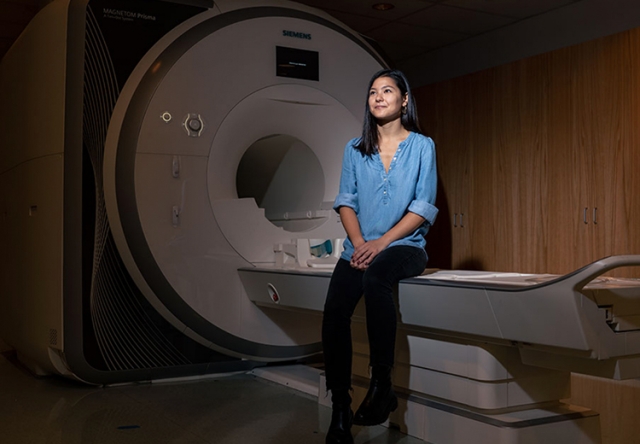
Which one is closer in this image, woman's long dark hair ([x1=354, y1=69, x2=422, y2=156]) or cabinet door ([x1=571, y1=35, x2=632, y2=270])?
woman's long dark hair ([x1=354, y1=69, x2=422, y2=156])

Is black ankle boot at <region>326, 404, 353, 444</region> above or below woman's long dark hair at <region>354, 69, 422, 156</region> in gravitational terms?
below

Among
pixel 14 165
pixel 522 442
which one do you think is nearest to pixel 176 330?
pixel 14 165

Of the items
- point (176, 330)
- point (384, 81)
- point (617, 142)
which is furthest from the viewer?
point (617, 142)

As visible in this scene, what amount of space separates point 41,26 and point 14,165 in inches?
27.0

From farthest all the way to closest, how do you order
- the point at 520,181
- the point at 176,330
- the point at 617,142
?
the point at 520,181
the point at 617,142
the point at 176,330

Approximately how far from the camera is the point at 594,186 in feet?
13.0

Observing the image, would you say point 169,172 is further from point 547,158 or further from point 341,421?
point 547,158

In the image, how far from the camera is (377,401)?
204 centimetres

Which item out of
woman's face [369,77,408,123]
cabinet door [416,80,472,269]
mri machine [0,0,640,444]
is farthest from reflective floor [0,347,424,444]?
cabinet door [416,80,472,269]

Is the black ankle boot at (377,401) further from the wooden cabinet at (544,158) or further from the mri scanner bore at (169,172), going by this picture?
the wooden cabinet at (544,158)

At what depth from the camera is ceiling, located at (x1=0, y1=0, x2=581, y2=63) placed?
4551mm

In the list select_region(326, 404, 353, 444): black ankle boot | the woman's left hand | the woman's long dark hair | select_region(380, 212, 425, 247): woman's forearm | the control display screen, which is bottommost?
select_region(326, 404, 353, 444): black ankle boot

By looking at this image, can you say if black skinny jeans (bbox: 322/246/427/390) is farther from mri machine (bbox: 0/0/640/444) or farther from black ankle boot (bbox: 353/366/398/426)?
mri machine (bbox: 0/0/640/444)

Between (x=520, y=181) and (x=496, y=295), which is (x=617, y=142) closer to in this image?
(x=520, y=181)
